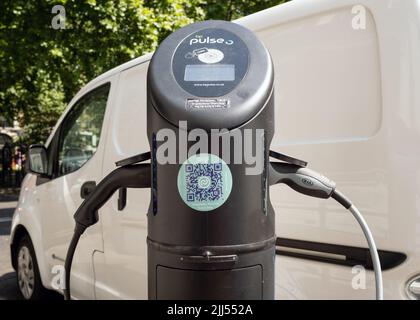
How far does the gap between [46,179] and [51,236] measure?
0.45m

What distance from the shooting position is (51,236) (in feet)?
13.1

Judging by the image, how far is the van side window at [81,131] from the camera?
12.1 feet

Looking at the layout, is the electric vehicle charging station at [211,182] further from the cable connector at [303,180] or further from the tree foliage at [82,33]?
the tree foliage at [82,33]

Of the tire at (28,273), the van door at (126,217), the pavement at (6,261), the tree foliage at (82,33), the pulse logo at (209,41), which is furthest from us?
the tree foliage at (82,33)

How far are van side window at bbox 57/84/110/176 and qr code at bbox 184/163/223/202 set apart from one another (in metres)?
2.13

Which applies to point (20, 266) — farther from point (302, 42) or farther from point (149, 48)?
point (149, 48)

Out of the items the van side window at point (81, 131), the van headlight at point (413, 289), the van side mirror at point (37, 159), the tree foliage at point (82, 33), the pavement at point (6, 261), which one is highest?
the tree foliage at point (82, 33)

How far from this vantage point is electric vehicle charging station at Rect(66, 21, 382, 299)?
1592 mm

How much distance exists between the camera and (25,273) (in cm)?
464

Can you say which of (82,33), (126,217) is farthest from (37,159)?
(82,33)

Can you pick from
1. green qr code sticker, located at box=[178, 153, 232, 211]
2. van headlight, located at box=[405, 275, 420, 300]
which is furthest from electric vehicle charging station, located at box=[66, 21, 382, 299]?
van headlight, located at box=[405, 275, 420, 300]

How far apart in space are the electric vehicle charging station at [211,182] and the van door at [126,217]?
1271mm

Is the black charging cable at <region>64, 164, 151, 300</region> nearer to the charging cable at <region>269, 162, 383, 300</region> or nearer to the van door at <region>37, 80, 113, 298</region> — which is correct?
the charging cable at <region>269, 162, 383, 300</region>

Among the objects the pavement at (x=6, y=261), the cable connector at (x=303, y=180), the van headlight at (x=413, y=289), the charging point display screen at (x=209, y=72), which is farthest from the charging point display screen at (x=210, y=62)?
the pavement at (x=6, y=261)
